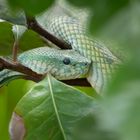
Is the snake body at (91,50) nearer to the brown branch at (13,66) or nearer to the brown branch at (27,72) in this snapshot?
the brown branch at (27,72)

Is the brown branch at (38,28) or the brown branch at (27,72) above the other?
the brown branch at (38,28)

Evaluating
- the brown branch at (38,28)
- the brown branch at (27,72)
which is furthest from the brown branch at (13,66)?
the brown branch at (38,28)

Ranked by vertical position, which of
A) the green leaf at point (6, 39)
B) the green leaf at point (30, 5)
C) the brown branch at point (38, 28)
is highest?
the green leaf at point (30, 5)

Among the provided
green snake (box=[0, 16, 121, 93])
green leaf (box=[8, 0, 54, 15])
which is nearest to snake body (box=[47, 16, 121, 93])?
green snake (box=[0, 16, 121, 93])

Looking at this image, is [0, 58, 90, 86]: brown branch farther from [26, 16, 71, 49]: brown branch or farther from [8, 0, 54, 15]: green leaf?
[8, 0, 54, 15]: green leaf

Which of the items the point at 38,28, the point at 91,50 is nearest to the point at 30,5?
the point at 38,28
